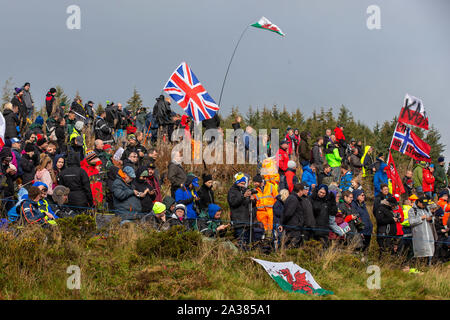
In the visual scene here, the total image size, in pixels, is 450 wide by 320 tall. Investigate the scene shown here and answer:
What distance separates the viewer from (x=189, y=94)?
1418 centimetres

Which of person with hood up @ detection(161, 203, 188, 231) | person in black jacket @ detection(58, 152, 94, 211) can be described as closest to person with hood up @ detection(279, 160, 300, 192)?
person with hood up @ detection(161, 203, 188, 231)

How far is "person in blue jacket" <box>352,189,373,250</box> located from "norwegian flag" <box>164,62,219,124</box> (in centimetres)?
385

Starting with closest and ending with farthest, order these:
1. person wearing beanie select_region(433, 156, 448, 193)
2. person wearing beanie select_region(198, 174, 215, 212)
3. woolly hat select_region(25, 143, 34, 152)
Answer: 1. person wearing beanie select_region(198, 174, 215, 212)
2. woolly hat select_region(25, 143, 34, 152)
3. person wearing beanie select_region(433, 156, 448, 193)

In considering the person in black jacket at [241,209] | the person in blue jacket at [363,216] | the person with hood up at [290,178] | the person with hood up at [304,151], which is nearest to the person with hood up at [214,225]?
the person in black jacket at [241,209]

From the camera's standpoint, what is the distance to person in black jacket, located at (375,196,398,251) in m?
13.1

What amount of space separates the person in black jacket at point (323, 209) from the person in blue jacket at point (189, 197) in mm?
2460

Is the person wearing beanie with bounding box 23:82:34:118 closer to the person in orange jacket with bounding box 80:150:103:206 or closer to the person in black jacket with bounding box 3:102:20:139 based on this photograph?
the person in black jacket with bounding box 3:102:20:139

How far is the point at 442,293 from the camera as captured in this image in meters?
11.1

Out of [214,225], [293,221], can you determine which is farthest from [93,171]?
[293,221]

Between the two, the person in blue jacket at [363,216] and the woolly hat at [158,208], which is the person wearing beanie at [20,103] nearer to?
the woolly hat at [158,208]

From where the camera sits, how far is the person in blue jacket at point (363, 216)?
13102 mm

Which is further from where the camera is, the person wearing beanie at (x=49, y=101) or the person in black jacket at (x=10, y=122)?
the person wearing beanie at (x=49, y=101)
